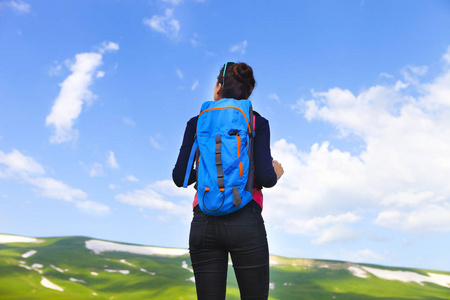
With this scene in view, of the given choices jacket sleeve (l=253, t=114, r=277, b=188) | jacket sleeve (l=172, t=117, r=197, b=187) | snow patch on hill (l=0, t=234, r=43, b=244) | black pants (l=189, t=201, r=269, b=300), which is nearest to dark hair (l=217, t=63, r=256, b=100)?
jacket sleeve (l=253, t=114, r=277, b=188)

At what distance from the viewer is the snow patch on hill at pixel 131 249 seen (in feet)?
35.0

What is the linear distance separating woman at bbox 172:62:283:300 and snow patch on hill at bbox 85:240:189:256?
850cm

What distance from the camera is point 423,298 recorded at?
876cm

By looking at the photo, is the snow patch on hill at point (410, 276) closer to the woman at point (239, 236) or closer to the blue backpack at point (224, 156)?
the woman at point (239, 236)

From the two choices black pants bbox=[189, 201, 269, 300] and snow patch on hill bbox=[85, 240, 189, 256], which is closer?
black pants bbox=[189, 201, 269, 300]

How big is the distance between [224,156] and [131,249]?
30.5 feet

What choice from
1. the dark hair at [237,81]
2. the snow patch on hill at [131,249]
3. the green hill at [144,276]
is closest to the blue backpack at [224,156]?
the dark hair at [237,81]

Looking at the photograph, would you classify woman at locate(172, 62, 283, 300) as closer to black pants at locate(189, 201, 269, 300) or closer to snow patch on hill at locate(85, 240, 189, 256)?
black pants at locate(189, 201, 269, 300)

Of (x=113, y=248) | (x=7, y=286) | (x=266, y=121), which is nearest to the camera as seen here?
(x=266, y=121)

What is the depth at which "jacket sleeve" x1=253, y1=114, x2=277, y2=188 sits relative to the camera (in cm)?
242

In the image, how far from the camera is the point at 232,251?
2.33m

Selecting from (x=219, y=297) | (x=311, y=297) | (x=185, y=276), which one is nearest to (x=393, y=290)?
(x=311, y=297)

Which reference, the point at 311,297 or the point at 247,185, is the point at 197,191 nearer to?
the point at 247,185

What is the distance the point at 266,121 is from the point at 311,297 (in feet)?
23.5
